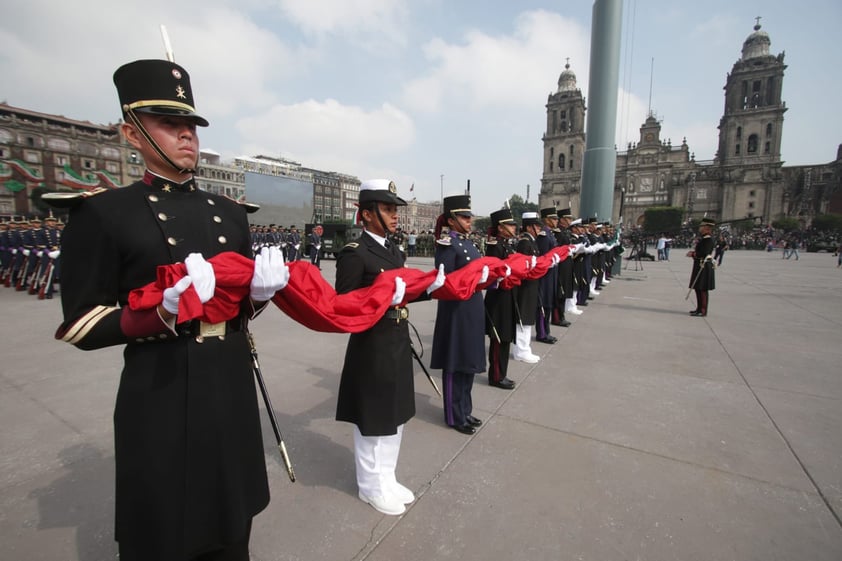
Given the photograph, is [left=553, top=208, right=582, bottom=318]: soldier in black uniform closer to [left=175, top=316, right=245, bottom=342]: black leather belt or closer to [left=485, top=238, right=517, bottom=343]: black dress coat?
[left=485, top=238, right=517, bottom=343]: black dress coat

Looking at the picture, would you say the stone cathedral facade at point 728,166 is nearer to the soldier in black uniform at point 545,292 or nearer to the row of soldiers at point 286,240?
the row of soldiers at point 286,240

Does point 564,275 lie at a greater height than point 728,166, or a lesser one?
lesser

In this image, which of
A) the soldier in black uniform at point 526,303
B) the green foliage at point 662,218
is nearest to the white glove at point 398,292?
the soldier in black uniform at point 526,303

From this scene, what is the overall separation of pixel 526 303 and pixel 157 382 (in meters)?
4.27

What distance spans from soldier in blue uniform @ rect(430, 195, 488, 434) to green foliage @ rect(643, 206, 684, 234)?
6860 centimetres

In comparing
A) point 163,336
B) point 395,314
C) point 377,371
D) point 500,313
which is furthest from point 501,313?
point 163,336

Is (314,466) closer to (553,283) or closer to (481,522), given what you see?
(481,522)

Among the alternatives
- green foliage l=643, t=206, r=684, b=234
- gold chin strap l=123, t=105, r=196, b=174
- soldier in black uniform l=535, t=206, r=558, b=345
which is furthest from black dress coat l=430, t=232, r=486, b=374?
green foliage l=643, t=206, r=684, b=234

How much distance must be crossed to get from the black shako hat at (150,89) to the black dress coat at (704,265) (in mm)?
9620

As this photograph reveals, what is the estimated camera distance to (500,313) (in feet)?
14.0

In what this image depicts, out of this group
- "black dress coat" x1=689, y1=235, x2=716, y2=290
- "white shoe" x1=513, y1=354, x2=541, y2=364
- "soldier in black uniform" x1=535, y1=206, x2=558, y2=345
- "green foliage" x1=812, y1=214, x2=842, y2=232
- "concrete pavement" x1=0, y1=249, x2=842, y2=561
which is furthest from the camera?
"green foliage" x1=812, y1=214, x2=842, y2=232

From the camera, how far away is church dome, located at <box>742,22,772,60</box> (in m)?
64.7

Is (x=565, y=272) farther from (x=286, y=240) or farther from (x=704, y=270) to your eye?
(x=286, y=240)

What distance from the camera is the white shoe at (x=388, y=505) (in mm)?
2424
